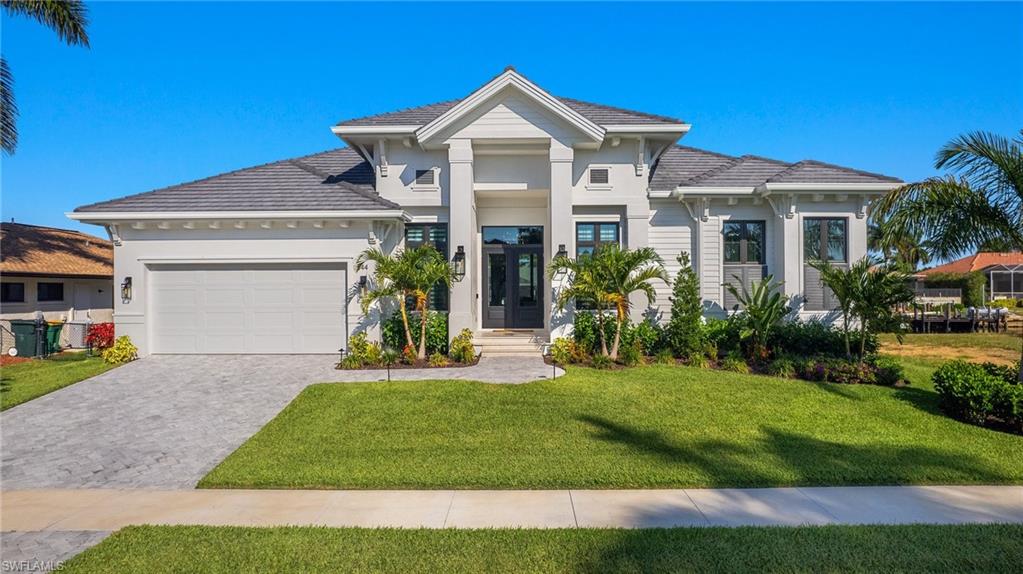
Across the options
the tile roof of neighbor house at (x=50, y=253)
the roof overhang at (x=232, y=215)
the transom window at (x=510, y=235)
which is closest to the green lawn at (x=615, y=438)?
the roof overhang at (x=232, y=215)

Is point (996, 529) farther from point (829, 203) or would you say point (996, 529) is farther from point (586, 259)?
point (829, 203)

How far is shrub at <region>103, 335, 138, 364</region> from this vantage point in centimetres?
1180

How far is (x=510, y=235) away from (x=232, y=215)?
23.9 feet

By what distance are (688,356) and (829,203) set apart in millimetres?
5984

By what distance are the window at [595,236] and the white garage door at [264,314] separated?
647 centimetres

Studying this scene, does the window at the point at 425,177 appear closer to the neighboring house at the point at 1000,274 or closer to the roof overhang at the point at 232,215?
the roof overhang at the point at 232,215

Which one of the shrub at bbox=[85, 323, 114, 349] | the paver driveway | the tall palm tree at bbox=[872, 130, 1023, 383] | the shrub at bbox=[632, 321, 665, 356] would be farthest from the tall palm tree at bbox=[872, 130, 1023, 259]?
the shrub at bbox=[85, 323, 114, 349]

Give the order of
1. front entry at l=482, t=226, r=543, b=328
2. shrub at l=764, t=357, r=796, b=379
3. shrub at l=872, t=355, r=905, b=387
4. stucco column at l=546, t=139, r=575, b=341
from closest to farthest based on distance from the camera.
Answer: shrub at l=872, t=355, r=905, b=387 → shrub at l=764, t=357, r=796, b=379 → stucco column at l=546, t=139, r=575, b=341 → front entry at l=482, t=226, r=543, b=328

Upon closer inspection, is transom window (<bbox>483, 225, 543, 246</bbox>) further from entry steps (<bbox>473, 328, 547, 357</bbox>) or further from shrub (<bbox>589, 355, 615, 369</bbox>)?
shrub (<bbox>589, 355, 615, 369</bbox>)

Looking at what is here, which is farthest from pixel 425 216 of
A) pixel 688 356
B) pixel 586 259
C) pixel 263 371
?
pixel 688 356

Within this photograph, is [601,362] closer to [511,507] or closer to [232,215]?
[511,507]

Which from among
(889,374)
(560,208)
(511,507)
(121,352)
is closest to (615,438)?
(511,507)

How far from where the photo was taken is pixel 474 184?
43.6 feet

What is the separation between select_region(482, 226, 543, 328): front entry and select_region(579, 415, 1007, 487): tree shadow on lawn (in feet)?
24.1
